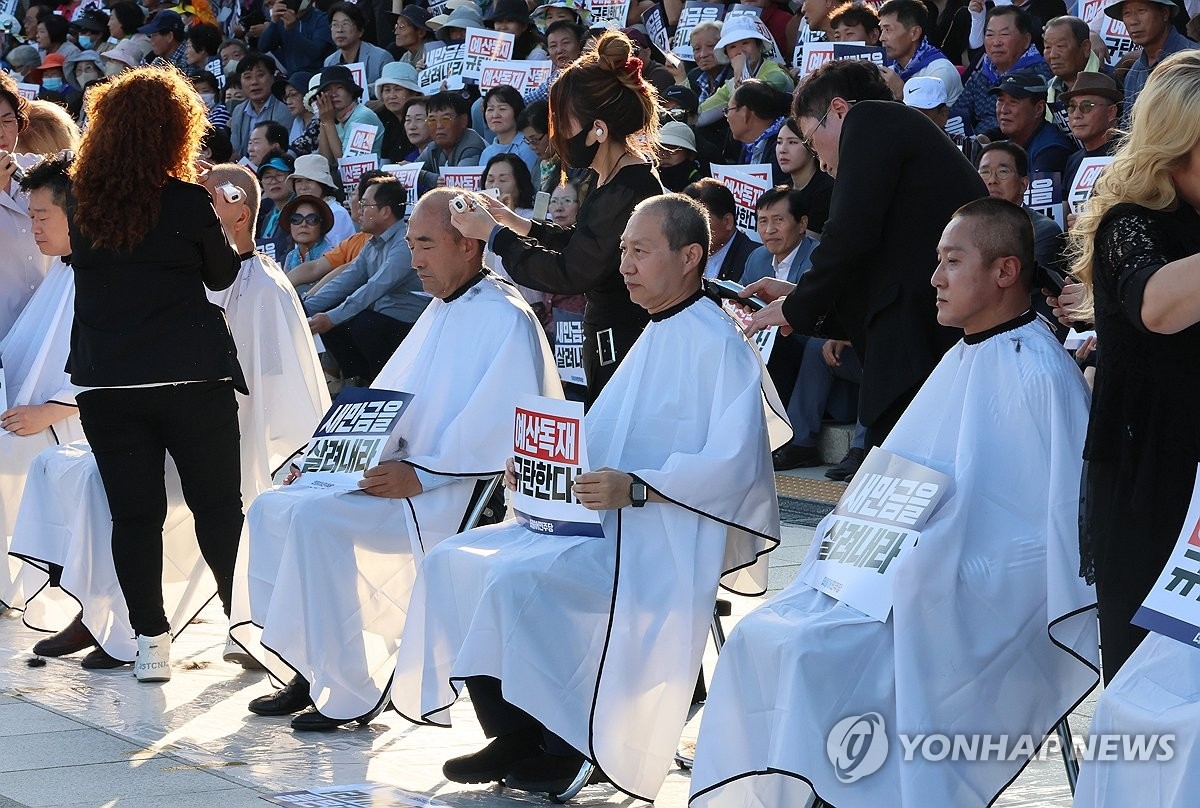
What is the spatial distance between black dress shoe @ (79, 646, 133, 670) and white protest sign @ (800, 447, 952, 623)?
291cm

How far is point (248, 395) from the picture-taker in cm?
587

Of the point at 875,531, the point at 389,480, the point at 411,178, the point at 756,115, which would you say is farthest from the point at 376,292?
the point at 875,531

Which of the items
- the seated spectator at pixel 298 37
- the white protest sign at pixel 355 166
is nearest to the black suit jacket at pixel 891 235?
the white protest sign at pixel 355 166

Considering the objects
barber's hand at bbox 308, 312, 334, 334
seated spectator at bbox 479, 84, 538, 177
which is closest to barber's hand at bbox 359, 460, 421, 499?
barber's hand at bbox 308, 312, 334, 334

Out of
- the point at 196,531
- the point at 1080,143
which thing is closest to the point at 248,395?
the point at 196,531

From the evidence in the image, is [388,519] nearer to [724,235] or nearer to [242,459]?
[242,459]

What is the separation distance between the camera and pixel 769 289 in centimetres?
479

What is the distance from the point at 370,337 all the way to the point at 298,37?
7015 mm

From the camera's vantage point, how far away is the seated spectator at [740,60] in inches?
432

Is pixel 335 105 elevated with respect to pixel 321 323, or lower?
elevated

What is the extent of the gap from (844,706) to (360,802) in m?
1.32

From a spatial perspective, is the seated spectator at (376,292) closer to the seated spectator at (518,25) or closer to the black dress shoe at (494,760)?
the seated spectator at (518,25)

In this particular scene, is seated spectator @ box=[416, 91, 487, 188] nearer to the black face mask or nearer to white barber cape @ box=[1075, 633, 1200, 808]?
the black face mask

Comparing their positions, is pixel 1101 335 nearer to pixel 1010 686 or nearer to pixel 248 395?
pixel 1010 686
